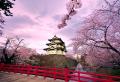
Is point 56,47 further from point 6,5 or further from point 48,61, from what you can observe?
point 6,5

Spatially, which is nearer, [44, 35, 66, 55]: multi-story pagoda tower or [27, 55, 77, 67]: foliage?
[27, 55, 77, 67]: foliage

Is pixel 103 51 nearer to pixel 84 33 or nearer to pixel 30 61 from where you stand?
pixel 84 33

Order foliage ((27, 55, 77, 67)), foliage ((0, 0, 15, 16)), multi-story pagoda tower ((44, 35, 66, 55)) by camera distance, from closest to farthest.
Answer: foliage ((0, 0, 15, 16)) → foliage ((27, 55, 77, 67)) → multi-story pagoda tower ((44, 35, 66, 55))

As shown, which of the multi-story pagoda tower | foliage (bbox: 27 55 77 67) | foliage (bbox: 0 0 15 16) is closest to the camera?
foliage (bbox: 0 0 15 16)

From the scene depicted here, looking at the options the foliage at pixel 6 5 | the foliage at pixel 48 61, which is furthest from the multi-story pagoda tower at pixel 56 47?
the foliage at pixel 6 5

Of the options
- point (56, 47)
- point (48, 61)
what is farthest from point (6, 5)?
point (56, 47)

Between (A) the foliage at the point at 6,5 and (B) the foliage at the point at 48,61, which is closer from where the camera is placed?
(A) the foliage at the point at 6,5

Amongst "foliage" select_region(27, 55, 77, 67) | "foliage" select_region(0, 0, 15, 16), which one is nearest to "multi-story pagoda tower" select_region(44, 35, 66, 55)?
"foliage" select_region(27, 55, 77, 67)

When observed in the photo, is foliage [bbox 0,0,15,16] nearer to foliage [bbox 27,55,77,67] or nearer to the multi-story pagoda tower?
foliage [bbox 27,55,77,67]

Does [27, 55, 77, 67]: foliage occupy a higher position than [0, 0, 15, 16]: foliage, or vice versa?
[0, 0, 15, 16]: foliage

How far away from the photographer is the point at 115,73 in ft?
79.0

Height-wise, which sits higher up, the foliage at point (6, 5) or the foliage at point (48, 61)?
A: the foliage at point (6, 5)

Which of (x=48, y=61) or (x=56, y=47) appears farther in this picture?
(x=56, y=47)

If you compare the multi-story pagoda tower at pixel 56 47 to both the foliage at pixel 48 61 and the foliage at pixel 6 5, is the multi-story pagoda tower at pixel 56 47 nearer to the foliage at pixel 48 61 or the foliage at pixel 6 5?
the foliage at pixel 48 61
